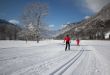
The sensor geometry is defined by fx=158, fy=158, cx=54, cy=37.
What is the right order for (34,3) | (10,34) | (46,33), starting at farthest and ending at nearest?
(10,34) < (46,33) < (34,3)

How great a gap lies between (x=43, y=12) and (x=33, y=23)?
3.60m

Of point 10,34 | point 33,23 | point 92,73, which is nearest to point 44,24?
point 33,23

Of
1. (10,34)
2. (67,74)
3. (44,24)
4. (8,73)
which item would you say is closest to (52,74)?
(67,74)

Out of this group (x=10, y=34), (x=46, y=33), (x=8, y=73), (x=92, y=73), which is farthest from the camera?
(x=10, y=34)

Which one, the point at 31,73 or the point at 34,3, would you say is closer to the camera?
the point at 31,73

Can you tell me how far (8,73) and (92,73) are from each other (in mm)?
3102

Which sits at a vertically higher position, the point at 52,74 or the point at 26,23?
the point at 26,23

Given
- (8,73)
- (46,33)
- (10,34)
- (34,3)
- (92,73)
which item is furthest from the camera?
(10,34)

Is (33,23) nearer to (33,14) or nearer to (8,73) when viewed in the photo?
(33,14)

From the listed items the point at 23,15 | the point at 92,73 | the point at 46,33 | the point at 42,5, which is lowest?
the point at 92,73

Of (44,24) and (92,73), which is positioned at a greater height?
(44,24)

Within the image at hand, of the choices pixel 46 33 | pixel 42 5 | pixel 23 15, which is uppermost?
pixel 42 5

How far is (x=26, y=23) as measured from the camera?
3884 centimetres

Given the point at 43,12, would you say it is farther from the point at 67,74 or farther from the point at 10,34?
the point at 10,34
